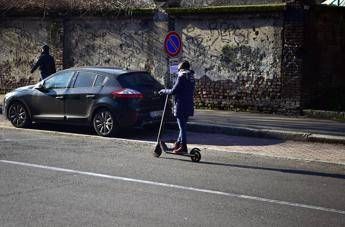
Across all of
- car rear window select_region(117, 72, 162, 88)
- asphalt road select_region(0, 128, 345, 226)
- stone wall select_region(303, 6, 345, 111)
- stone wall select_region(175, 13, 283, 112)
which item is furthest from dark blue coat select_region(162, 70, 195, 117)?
stone wall select_region(303, 6, 345, 111)

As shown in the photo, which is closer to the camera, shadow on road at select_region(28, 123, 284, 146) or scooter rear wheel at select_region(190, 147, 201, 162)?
scooter rear wheel at select_region(190, 147, 201, 162)

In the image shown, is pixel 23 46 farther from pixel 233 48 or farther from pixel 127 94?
pixel 127 94

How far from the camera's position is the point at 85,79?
538 inches

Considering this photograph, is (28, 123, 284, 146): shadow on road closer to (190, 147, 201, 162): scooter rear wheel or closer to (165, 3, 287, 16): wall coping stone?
(190, 147, 201, 162): scooter rear wheel

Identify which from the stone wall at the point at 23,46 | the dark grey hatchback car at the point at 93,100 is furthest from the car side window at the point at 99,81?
the stone wall at the point at 23,46

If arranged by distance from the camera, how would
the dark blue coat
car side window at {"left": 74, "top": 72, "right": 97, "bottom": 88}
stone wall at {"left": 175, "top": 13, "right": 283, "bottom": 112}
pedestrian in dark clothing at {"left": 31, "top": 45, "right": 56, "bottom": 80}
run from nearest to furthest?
the dark blue coat < car side window at {"left": 74, "top": 72, "right": 97, "bottom": 88} < stone wall at {"left": 175, "top": 13, "right": 283, "bottom": 112} < pedestrian in dark clothing at {"left": 31, "top": 45, "right": 56, "bottom": 80}

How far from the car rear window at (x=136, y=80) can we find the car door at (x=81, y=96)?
2.04ft

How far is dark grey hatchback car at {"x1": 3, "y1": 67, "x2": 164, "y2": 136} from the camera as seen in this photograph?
12.8 meters

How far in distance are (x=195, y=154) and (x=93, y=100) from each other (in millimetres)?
3805

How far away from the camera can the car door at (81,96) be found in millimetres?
13297

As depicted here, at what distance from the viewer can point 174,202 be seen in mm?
7348

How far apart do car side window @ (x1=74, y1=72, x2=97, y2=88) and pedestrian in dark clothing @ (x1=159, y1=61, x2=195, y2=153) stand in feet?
11.4

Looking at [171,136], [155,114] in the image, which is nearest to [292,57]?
[171,136]

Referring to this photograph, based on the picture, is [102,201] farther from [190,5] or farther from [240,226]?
[190,5]
